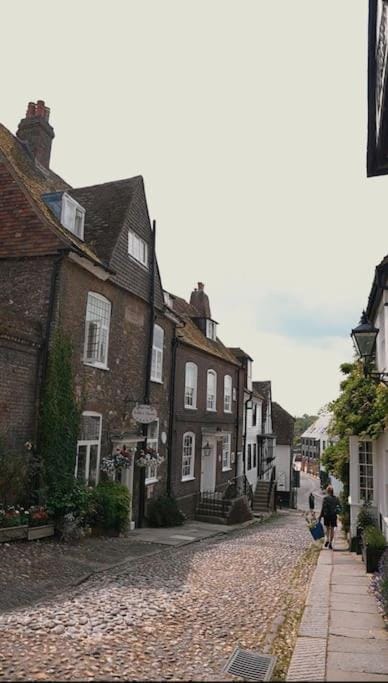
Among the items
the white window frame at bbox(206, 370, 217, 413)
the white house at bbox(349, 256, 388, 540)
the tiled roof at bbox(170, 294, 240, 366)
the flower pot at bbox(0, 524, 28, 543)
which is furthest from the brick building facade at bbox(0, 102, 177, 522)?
the white house at bbox(349, 256, 388, 540)

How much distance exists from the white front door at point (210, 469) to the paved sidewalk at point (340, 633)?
47.9 feet

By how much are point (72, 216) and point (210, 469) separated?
14669 mm

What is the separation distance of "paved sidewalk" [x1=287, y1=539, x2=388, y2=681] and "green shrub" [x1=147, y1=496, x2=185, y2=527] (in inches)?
325

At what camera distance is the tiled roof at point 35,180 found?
1330cm

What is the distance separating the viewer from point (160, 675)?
4512mm

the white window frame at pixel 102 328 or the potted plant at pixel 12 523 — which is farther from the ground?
the white window frame at pixel 102 328

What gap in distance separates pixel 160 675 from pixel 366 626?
123 inches

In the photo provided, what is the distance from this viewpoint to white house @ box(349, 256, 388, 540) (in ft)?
37.2

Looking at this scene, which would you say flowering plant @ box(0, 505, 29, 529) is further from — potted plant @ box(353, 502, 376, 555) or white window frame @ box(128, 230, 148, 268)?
white window frame @ box(128, 230, 148, 268)

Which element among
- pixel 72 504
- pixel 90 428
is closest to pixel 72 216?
pixel 90 428

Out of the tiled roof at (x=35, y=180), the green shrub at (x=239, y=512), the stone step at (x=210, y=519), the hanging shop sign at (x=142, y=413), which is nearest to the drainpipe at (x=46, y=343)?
the tiled roof at (x=35, y=180)

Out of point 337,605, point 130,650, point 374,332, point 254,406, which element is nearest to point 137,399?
point 374,332

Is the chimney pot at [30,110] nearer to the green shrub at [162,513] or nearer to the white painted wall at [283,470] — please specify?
the green shrub at [162,513]

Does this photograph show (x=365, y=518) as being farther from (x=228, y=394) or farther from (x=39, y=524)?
(x=228, y=394)
